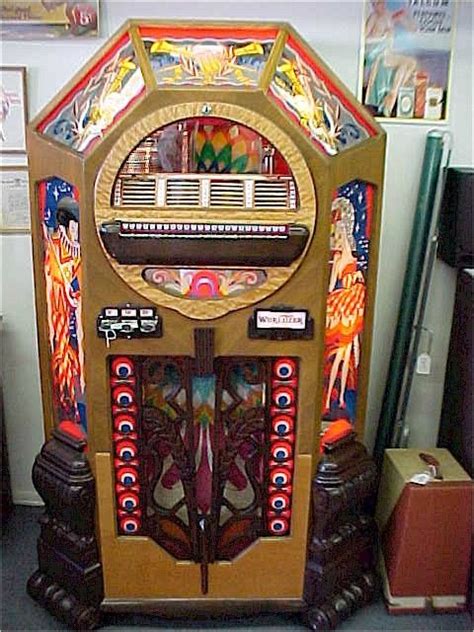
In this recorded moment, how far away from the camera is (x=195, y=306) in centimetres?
204

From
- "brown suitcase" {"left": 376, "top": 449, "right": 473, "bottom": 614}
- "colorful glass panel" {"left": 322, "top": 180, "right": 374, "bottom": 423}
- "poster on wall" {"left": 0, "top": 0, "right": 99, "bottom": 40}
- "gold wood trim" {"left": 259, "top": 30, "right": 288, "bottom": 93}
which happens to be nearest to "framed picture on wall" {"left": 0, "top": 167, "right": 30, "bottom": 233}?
"poster on wall" {"left": 0, "top": 0, "right": 99, "bottom": 40}

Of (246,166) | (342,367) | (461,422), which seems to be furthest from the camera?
(461,422)

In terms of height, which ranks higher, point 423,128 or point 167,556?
point 423,128

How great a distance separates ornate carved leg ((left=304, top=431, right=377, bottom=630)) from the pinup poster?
3.61 ft

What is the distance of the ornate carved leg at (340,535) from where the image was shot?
223cm

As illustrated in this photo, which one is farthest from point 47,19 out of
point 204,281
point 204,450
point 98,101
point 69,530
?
point 69,530

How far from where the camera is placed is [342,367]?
2.25 meters

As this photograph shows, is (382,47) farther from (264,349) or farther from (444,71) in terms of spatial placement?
(264,349)

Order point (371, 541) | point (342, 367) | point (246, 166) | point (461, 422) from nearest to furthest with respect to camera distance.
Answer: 1. point (246, 166)
2. point (342, 367)
3. point (371, 541)
4. point (461, 422)

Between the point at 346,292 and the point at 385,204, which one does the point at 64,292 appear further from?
the point at 385,204

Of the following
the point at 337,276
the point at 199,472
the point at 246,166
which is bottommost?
the point at 199,472

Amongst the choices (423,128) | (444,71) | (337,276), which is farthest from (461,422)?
(444,71)

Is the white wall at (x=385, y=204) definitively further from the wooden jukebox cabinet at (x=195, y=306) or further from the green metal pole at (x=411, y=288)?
the wooden jukebox cabinet at (x=195, y=306)

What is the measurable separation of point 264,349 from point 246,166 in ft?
1.61
